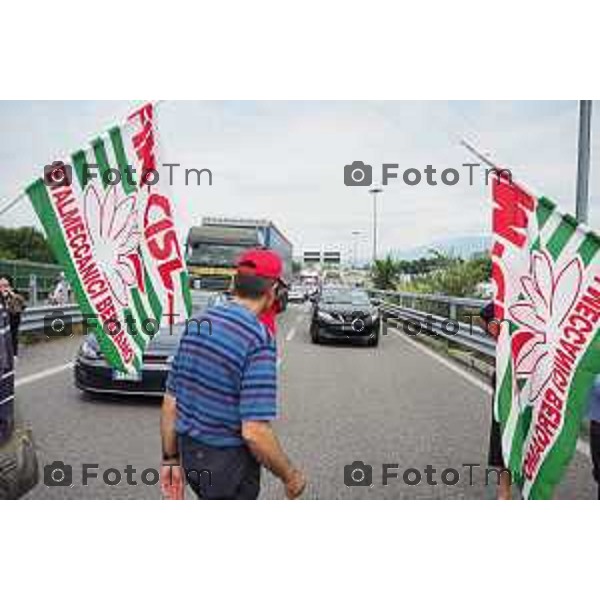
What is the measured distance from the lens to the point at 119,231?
4.19 metres

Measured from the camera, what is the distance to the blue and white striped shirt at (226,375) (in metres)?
2.83

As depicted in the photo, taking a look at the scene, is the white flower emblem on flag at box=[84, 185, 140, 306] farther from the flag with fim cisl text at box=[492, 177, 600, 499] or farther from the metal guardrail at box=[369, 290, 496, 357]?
the metal guardrail at box=[369, 290, 496, 357]

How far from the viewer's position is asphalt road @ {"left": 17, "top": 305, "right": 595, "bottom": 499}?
15.1ft

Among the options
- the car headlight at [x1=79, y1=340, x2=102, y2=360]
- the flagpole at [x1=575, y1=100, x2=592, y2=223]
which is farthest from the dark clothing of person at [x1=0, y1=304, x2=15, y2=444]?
the flagpole at [x1=575, y1=100, x2=592, y2=223]

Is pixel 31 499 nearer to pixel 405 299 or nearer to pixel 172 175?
pixel 172 175

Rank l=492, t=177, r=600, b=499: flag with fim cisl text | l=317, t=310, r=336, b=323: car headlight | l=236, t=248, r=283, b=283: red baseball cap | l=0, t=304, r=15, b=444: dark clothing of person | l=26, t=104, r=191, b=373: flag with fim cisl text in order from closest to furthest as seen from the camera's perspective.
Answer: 1. l=236, t=248, r=283, b=283: red baseball cap
2. l=0, t=304, r=15, b=444: dark clothing of person
3. l=492, t=177, r=600, b=499: flag with fim cisl text
4. l=26, t=104, r=191, b=373: flag with fim cisl text
5. l=317, t=310, r=336, b=323: car headlight

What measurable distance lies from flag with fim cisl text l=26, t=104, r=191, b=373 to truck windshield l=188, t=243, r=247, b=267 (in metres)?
0.85

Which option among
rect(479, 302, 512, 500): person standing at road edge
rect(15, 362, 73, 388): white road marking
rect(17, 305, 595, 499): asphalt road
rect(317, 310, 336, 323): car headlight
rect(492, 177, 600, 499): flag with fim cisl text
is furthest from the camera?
rect(317, 310, 336, 323): car headlight

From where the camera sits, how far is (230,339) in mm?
2824

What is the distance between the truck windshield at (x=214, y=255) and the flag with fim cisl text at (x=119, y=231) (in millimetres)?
851

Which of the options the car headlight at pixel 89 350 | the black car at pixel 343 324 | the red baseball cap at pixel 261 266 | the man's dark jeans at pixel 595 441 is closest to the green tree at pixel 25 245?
the car headlight at pixel 89 350

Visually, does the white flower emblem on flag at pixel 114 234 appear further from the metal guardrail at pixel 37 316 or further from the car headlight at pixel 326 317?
the car headlight at pixel 326 317

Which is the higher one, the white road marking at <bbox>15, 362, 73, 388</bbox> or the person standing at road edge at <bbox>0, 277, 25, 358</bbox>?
the person standing at road edge at <bbox>0, 277, 25, 358</bbox>
